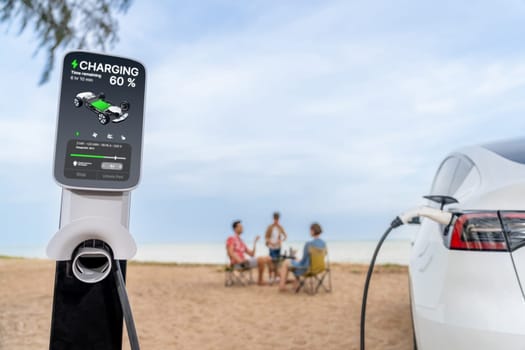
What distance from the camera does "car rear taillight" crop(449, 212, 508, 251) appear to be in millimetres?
1890

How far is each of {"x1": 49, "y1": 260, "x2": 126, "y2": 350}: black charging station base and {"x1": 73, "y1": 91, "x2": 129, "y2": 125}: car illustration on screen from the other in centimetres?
59

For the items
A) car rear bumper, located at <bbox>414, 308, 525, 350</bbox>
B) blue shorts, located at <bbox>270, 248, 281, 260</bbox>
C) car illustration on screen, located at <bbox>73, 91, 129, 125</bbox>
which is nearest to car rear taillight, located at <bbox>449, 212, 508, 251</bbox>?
car rear bumper, located at <bbox>414, 308, 525, 350</bbox>

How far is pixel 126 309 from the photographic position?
6.09 feet

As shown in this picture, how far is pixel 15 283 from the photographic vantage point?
9.12 m

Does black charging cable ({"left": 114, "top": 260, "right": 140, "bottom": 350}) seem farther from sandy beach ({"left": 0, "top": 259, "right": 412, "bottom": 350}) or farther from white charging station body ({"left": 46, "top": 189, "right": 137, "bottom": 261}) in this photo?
sandy beach ({"left": 0, "top": 259, "right": 412, "bottom": 350})

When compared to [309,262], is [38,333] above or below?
below

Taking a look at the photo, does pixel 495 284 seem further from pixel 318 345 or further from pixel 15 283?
pixel 15 283

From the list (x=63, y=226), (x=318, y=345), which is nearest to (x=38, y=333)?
(x=318, y=345)

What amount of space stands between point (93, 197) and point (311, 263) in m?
6.57

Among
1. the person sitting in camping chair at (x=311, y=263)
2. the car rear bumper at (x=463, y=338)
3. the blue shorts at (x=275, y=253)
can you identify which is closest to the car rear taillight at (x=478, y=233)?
the car rear bumper at (x=463, y=338)

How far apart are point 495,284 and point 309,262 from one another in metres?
6.48

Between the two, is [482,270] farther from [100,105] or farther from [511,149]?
[100,105]

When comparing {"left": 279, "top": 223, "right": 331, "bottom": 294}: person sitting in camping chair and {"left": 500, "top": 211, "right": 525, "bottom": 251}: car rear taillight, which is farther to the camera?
{"left": 279, "top": 223, "right": 331, "bottom": 294}: person sitting in camping chair

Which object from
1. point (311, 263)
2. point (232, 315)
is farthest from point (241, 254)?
point (232, 315)
